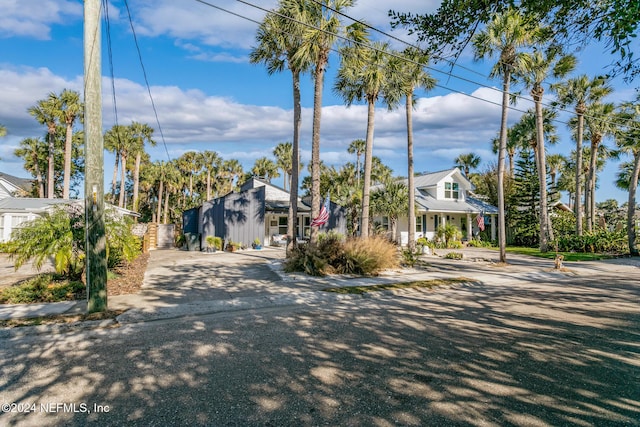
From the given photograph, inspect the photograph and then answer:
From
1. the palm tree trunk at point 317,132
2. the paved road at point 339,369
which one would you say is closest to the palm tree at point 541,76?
the palm tree trunk at point 317,132

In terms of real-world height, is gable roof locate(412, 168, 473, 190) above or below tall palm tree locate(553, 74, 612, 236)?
below

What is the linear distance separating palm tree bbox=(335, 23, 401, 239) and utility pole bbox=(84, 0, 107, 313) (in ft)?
31.7

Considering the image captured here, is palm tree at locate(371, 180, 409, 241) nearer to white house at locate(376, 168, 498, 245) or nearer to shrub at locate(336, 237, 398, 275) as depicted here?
white house at locate(376, 168, 498, 245)

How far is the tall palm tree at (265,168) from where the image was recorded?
46.1 metres

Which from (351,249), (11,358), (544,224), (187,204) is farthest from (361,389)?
(187,204)

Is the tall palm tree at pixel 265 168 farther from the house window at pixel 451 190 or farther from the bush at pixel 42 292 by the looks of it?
the bush at pixel 42 292

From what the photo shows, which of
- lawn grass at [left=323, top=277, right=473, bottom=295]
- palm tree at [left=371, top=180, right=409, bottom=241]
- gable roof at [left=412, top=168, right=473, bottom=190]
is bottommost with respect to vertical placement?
lawn grass at [left=323, top=277, right=473, bottom=295]

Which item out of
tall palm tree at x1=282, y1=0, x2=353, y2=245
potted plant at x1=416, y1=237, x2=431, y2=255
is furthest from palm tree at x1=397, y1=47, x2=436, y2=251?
tall palm tree at x1=282, y1=0, x2=353, y2=245

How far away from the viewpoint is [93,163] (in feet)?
21.1

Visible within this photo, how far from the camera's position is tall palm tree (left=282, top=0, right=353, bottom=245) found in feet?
44.1

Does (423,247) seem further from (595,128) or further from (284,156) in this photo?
(284,156)

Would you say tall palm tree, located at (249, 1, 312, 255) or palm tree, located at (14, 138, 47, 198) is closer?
tall palm tree, located at (249, 1, 312, 255)

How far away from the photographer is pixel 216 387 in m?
3.70

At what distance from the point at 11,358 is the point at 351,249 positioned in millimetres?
9406
